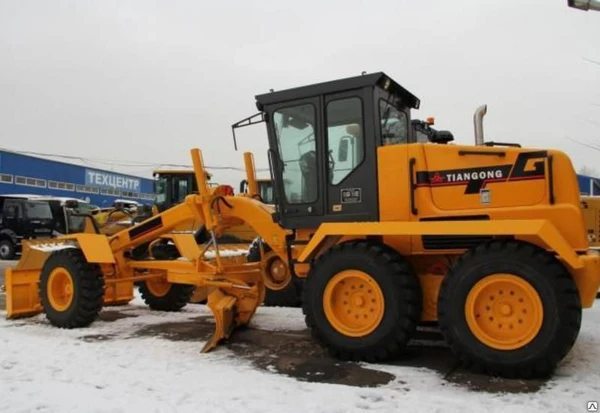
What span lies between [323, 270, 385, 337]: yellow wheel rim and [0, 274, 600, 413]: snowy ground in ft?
1.20

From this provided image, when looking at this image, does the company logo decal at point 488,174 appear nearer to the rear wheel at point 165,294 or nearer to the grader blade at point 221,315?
the grader blade at point 221,315

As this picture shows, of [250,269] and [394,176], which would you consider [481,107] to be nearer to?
[394,176]

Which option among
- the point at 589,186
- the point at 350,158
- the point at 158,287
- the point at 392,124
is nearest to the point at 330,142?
the point at 350,158

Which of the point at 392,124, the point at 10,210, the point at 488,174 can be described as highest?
Result: the point at 10,210

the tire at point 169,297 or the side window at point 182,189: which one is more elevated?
the side window at point 182,189

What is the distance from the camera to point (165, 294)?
894cm

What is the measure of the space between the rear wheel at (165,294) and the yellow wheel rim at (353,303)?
392cm

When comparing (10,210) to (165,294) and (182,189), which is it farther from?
(165,294)

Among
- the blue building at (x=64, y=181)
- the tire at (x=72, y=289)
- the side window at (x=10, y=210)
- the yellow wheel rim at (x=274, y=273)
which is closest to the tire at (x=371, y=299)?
the yellow wheel rim at (x=274, y=273)

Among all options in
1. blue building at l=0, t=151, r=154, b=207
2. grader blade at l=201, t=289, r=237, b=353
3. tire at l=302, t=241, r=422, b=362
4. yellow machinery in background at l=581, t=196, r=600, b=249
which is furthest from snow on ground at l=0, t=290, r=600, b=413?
blue building at l=0, t=151, r=154, b=207

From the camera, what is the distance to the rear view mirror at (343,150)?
233 inches

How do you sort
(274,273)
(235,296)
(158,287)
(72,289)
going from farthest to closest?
1. (158,287)
2. (72,289)
3. (235,296)
4. (274,273)

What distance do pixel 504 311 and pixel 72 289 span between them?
5373mm

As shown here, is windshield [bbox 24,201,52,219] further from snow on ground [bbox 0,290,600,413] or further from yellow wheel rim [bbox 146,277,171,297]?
snow on ground [bbox 0,290,600,413]
